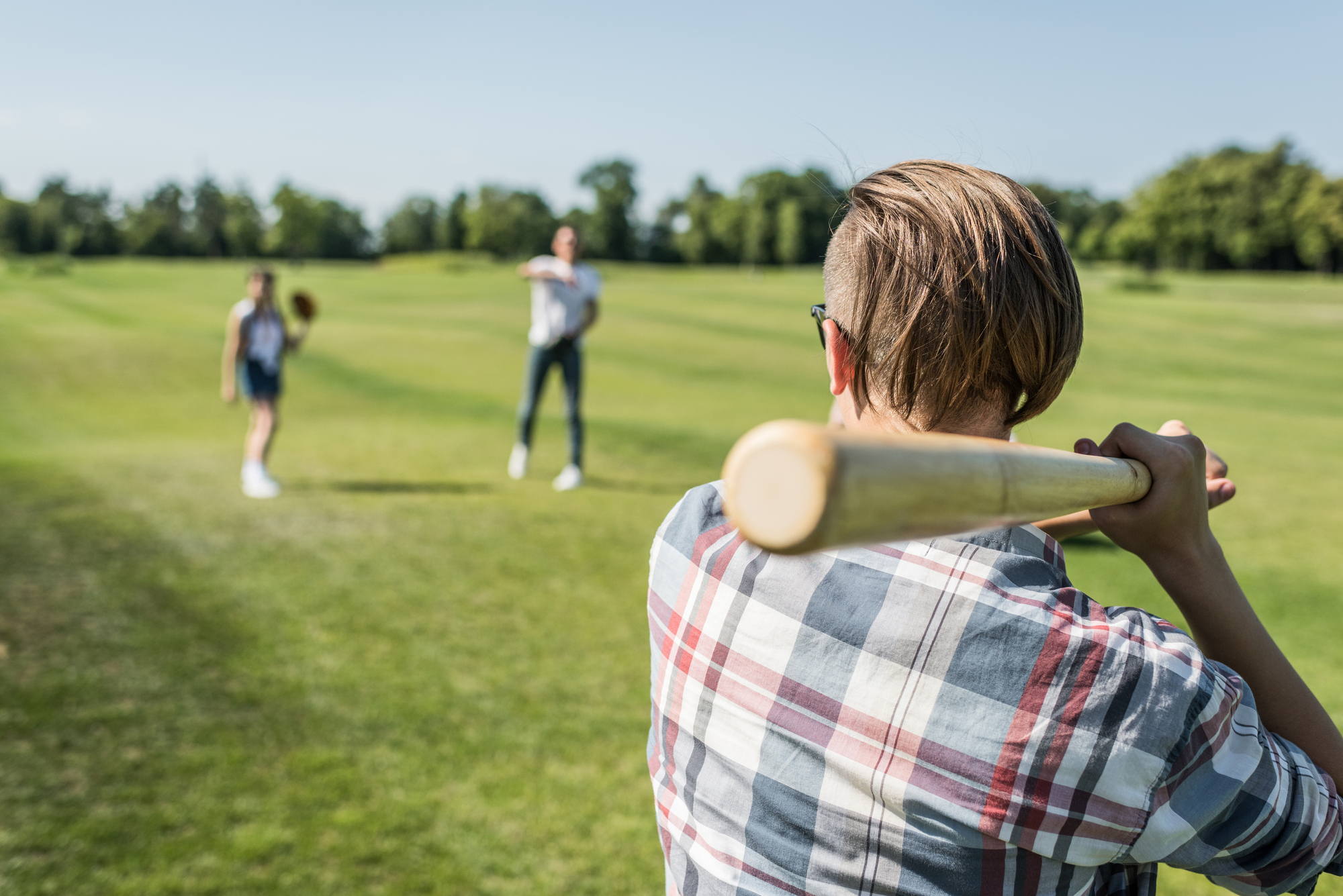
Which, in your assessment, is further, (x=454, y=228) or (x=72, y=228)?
(x=454, y=228)

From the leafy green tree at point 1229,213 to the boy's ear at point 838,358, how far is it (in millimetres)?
97767

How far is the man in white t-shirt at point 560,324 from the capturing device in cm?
959

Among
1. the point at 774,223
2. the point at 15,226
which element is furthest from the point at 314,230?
the point at 774,223

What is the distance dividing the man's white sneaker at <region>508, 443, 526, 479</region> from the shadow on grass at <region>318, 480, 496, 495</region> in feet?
1.49

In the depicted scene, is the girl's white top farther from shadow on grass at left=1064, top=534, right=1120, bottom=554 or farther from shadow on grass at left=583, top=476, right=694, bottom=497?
shadow on grass at left=1064, top=534, right=1120, bottom=554

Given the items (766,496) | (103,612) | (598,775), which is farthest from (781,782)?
(103,612)

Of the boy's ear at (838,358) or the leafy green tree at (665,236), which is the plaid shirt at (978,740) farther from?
the leafy green tree at (665,236)

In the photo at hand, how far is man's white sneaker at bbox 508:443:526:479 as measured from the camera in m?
9.76

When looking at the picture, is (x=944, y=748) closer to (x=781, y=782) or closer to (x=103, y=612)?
(x=781, y=782)

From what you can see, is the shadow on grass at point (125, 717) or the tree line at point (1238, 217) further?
the tree line at point (1238, 217)

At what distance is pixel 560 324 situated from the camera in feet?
31.7

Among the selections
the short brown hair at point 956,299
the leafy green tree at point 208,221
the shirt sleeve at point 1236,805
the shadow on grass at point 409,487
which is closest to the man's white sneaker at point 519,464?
the shadow on grass at point 409,487

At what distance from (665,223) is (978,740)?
127731mm

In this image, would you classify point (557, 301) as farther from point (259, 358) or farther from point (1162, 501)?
point (1162, 501)
